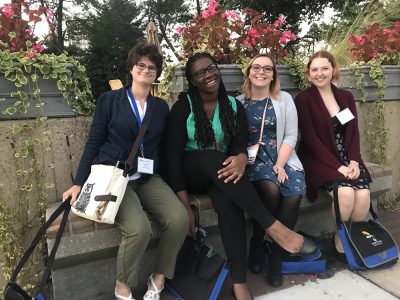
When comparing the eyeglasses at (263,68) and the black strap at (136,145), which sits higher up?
the eyeglasses at (263,68)

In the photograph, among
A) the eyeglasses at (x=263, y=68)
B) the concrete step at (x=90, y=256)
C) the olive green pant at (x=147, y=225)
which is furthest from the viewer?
the eyeglasses at (x=263, y=68)

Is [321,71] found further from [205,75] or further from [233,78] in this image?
[205,75]

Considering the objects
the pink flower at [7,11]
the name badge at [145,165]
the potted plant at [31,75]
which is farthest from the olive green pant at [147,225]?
the pink flower at [7,11]

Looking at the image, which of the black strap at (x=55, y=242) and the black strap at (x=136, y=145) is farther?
the black strap at (x=136, y=145)

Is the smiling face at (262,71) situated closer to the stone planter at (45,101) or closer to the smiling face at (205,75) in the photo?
the smiling face at (205,75)

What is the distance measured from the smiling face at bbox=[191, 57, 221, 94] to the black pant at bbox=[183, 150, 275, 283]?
20.0 inches

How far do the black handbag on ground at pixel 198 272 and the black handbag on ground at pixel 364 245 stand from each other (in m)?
0.95

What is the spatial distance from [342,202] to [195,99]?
4.35 ft

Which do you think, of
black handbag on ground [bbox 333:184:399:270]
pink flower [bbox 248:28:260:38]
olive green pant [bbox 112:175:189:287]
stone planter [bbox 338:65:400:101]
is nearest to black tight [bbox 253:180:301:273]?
black handbag on ground [bbox 333:184:399:270]

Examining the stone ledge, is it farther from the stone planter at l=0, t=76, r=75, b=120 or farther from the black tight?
the stone planter at l=0, t=76, r=75, b=120

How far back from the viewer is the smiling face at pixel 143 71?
241cm

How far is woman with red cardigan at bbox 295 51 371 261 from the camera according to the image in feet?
9.15

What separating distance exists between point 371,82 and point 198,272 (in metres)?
2.73

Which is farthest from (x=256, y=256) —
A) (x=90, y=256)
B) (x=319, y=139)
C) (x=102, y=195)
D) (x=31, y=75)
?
(x=31, y=75)
